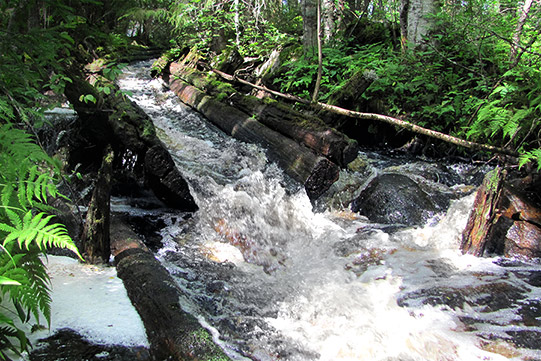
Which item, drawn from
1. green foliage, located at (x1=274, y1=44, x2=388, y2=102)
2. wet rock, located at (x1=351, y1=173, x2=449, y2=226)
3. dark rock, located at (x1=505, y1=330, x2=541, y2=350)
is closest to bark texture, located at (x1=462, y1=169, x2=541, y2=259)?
wet rock, located at (x1=351, y1=173, x2=449, y2=226)

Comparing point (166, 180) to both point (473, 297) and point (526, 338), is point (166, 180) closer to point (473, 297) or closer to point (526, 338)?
point (473, 297)

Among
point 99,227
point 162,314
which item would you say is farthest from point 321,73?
point 162,314

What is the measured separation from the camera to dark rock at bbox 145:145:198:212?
4.72 metres

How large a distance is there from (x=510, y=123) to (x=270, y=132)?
3.91 meters

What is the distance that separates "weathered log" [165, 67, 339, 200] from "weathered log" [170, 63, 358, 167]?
120 mm

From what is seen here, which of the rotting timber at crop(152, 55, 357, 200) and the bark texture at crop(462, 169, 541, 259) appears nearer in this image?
the bark texture at crop(462, 169, 541, 259)

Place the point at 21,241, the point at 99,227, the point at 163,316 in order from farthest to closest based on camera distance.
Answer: the point at 99,227 < the point at 163,316 < the point at 21,241

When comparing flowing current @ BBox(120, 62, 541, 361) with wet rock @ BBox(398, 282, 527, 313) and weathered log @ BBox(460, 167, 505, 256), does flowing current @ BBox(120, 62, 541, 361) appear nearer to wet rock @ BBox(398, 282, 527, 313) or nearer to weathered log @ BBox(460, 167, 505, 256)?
wet rock @ BBox(398, 282, 527, 313)

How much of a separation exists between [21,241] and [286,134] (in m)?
5.24

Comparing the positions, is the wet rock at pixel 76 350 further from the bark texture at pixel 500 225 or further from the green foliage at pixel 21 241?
the bark texture at pixel 500 225

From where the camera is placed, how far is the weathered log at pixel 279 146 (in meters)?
5.31

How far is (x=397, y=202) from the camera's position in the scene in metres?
5.26

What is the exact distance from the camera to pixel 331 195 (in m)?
5.56

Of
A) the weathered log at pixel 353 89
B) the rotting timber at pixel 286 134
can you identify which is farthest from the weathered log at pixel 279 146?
the weathered log at pixel 353 89
